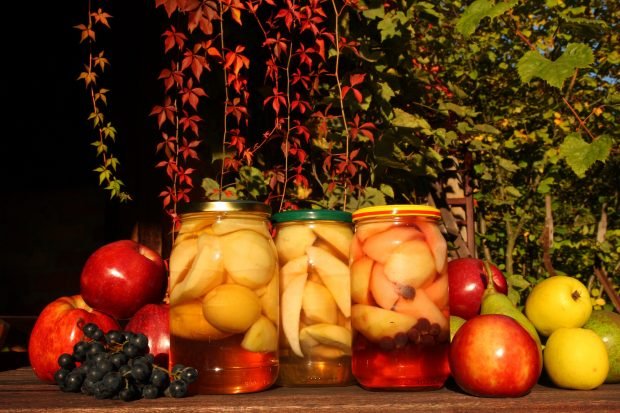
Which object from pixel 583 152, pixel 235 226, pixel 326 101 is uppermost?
pixel 326 101

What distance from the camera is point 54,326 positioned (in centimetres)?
148

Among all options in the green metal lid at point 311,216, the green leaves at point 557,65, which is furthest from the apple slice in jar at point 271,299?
the green leaves at point 557,65

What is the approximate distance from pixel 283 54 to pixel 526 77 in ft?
3.20

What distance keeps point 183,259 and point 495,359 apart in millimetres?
589

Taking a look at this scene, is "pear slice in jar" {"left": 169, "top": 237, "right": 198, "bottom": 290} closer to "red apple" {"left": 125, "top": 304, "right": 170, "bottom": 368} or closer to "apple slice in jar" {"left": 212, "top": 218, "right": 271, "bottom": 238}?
"apple slice in jar" {"left": 212, "top": 218, "right": 271, "bottom": 238}

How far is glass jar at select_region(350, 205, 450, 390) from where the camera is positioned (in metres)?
1.15

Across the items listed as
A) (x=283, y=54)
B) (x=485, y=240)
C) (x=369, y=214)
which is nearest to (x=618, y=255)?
(x=485, y=240)

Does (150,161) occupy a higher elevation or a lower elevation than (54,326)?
higher

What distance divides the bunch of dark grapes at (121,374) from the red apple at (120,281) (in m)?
0.29

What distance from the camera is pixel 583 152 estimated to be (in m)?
1.75

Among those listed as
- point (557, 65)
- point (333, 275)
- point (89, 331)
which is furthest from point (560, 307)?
point (89, 331)

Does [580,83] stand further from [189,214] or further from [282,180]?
[189,214]

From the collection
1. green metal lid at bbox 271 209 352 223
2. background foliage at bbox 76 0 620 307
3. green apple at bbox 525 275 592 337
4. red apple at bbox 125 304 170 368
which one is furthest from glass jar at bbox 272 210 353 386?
background foliage at bbox 76 0 620 307

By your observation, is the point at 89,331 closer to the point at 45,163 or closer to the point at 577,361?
the point at 577,361
